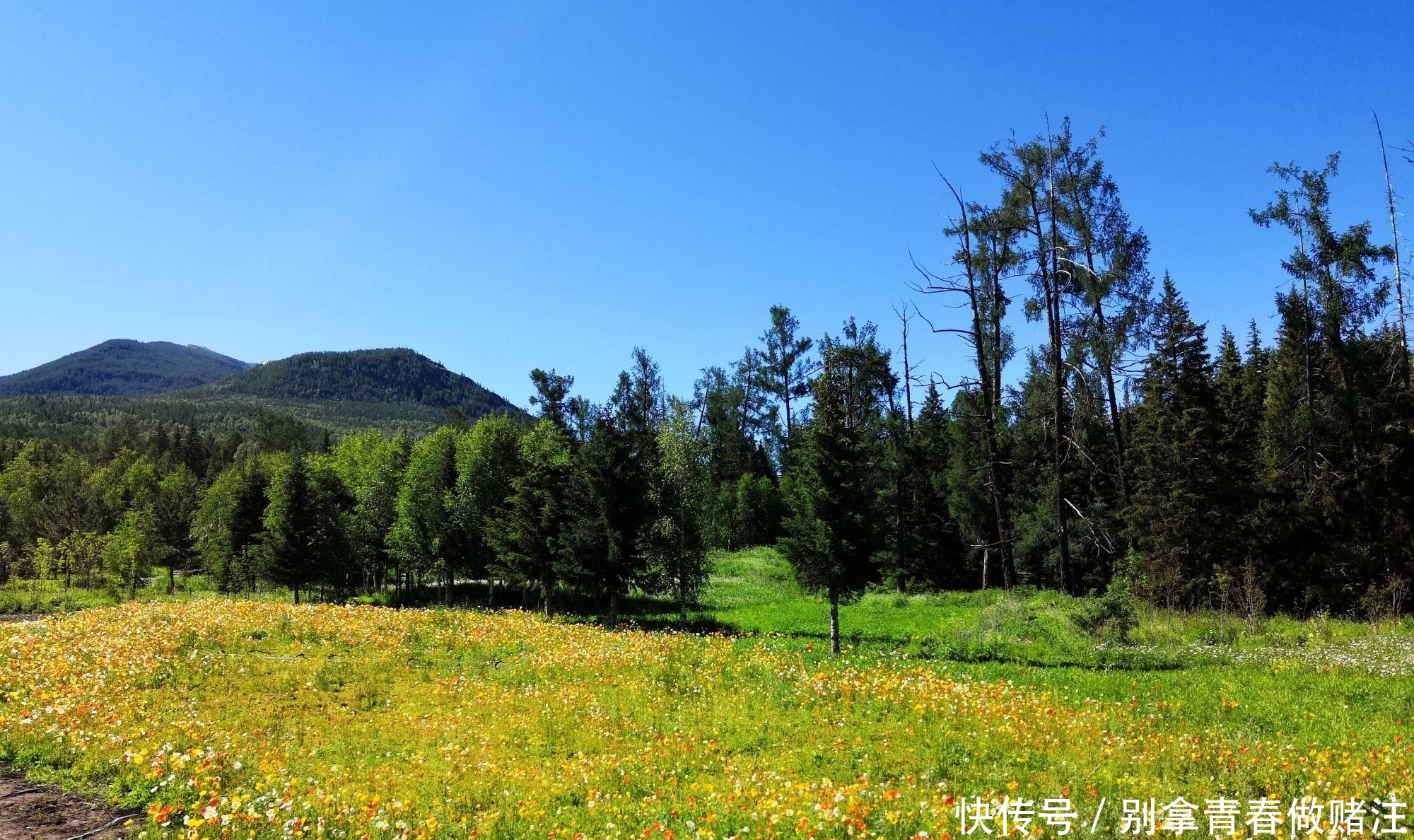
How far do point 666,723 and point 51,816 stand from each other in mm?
7855

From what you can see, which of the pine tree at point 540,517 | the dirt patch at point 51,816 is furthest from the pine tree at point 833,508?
the dirt patch at point 51,816

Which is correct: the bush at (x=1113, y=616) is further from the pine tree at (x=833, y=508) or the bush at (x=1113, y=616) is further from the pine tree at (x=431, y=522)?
the pine tree at (x=431, y=522)

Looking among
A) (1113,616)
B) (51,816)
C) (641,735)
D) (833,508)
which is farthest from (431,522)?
(1113,616)

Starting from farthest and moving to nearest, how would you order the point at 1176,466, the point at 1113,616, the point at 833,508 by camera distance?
the point at 1176,466 → the point at 833,508 → the point at 1113,616

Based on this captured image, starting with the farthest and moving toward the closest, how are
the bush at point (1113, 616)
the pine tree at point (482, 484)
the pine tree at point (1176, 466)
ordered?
Answer: the pine tree at point (482, 484)
the pine tree at point (1176, 466)
the bush at point (1113, 616)

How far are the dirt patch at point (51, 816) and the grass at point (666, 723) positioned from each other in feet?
0.81

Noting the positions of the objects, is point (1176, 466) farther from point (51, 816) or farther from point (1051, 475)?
point (51, 816)

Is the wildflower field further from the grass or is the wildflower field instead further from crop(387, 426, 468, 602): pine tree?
crop(387, 426, 468, 602): pine tree

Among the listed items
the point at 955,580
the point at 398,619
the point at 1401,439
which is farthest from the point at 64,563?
the point at 1401,439

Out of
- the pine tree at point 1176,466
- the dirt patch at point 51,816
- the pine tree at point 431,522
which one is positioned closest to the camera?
the dirt patch at point 51,816

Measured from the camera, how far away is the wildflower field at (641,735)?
8156 mm

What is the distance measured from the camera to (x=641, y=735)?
11.4 meters

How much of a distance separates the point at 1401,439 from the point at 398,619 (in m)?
37.1

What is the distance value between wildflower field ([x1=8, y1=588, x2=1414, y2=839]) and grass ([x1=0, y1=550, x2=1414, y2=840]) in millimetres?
57
